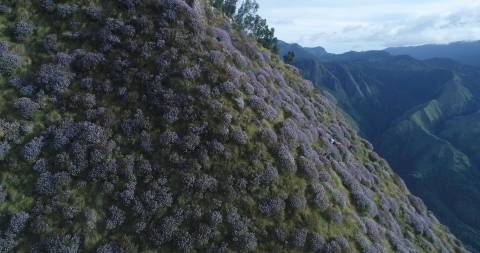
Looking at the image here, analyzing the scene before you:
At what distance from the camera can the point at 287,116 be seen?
40.0 metres

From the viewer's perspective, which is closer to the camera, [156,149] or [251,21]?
[156,149]

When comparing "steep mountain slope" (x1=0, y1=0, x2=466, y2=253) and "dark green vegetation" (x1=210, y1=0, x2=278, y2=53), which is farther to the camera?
"dark green vegetation" (x1=210, y1=0, x2=278, y2=53)

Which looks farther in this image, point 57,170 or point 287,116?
point 287,116

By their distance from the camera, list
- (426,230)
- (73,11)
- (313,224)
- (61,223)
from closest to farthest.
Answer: (61,223), (313,224), (73,11), (426,230)

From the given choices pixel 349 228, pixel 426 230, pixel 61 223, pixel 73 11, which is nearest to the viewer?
pixel 61 223

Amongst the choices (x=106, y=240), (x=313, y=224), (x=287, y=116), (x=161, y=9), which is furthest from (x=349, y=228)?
(x=161, y=9)

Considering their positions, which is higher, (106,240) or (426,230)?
(106,240)

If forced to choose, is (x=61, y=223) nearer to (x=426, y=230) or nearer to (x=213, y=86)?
(x=213, y=86)

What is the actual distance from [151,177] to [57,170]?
621cm

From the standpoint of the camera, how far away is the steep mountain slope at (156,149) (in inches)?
1064

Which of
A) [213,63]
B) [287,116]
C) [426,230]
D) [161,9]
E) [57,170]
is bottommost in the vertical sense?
[426,230]

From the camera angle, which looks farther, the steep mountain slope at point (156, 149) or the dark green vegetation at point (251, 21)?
the dark green vegetation at point (251, 21)

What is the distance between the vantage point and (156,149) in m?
30.8

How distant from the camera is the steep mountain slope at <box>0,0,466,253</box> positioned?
27.0 m
